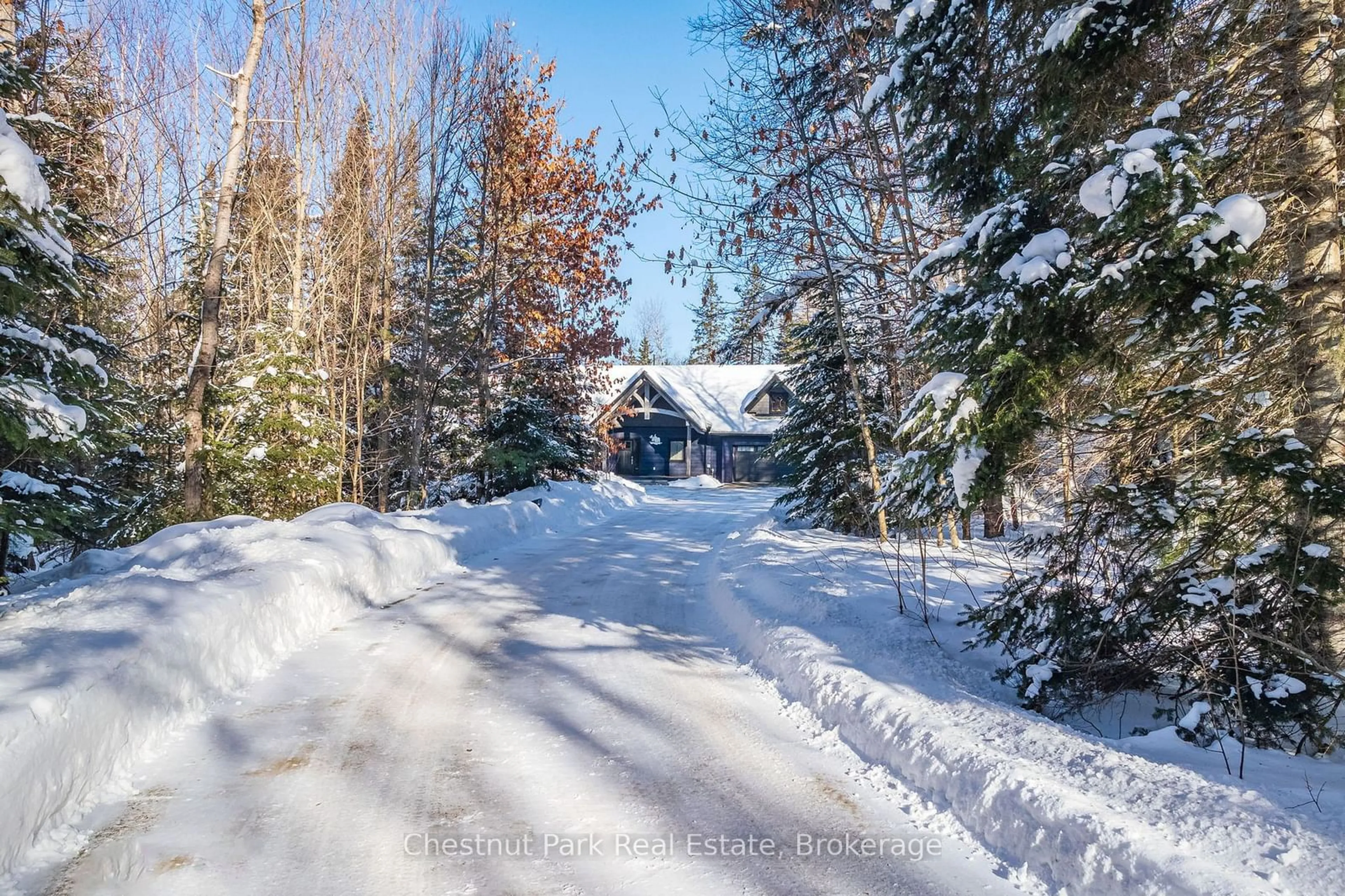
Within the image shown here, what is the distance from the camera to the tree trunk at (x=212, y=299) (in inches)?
380

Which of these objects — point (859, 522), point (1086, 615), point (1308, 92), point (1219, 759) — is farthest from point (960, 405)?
point (859, 522)

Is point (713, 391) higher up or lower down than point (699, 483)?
higher up

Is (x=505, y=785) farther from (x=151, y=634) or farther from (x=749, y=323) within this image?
(x=749, y=323)

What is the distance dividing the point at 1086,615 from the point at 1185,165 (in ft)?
9.22

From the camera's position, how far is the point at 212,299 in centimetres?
983

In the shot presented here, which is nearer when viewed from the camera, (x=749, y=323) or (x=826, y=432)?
(x=749, y=323)

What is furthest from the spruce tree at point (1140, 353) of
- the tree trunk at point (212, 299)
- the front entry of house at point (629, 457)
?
the front entry of house at point (629, 457)

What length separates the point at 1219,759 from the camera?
3502 mm

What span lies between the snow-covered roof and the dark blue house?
0.18ft

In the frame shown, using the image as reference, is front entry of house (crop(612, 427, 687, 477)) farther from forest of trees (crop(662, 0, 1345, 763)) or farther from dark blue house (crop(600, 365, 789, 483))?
forest of trees (crop(662, 0, 1345, 763))

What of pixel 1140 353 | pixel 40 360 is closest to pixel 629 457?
pixel 40 360

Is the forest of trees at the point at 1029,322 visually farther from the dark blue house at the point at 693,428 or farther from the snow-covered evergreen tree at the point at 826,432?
the dark blue house at the point at 693,428

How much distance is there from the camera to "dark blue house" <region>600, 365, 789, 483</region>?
38.8m

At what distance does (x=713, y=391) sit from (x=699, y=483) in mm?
8428
